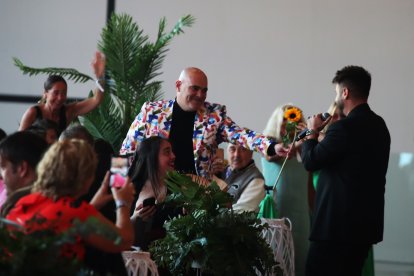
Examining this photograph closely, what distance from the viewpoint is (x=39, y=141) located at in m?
3.20

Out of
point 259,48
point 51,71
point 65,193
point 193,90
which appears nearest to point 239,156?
point 193,90

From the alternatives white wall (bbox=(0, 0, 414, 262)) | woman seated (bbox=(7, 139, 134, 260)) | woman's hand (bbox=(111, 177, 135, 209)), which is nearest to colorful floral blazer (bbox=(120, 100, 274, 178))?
woman's hand (bbox=(111, 177, 135, 209))

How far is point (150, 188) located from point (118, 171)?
1.71 metres

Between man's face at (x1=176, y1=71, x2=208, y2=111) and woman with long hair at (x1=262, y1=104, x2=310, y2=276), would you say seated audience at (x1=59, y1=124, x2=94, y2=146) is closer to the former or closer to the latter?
man's face at (x1=176, y1=71, x2=208, y2=111)

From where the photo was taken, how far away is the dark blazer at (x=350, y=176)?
4684 millimetres

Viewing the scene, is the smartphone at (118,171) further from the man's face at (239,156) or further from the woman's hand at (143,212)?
the man's face at (239,156)

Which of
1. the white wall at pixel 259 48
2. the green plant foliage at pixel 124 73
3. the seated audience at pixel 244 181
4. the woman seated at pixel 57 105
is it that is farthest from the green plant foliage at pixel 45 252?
the white wall at pixel 259 48

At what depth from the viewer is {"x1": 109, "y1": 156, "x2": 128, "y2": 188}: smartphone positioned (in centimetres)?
292

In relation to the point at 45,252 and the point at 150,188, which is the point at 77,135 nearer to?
the point at 150,188

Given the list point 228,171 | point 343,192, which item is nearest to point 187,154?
point 343,192

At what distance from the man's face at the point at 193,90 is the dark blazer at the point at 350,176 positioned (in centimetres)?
69

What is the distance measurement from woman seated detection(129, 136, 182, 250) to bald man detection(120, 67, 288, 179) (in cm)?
40

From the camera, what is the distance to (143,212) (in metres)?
4.43

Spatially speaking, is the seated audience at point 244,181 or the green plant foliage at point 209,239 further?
the seated audience at point 244,181
